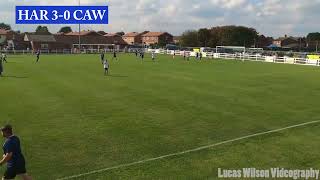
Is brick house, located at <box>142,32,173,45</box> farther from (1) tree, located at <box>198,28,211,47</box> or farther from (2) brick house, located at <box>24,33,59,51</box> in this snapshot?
(2) brick house, located at <box>24,33,59,51</box>

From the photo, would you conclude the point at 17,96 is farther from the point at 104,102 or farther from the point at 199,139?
the point at 199,139

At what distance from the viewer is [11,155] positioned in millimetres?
8711

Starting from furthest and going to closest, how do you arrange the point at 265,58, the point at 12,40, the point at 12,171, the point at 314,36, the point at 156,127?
the point at 314,36 < the point at 12,40 < the point at 265,58 < the point at 156,127 < the point at 12,171

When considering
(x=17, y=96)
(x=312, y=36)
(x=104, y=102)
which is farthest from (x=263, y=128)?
(x=312, y=36)

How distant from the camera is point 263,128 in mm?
16312

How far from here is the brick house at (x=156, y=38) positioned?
184000mm

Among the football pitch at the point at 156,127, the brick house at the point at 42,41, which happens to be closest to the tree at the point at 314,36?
the brick house at the point at 42,41

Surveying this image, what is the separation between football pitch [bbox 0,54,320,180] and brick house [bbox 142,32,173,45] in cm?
15607

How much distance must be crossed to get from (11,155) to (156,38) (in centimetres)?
17881

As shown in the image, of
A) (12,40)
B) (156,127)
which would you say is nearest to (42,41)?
(12,40)

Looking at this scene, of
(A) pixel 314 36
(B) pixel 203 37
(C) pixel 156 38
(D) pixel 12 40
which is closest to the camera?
(D) pixel 12 40

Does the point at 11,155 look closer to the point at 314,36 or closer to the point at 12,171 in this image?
the point at 12,171

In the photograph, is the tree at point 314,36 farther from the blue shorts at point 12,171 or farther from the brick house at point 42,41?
the blue shorts at point 12,171

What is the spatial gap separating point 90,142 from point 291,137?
22.1ft
